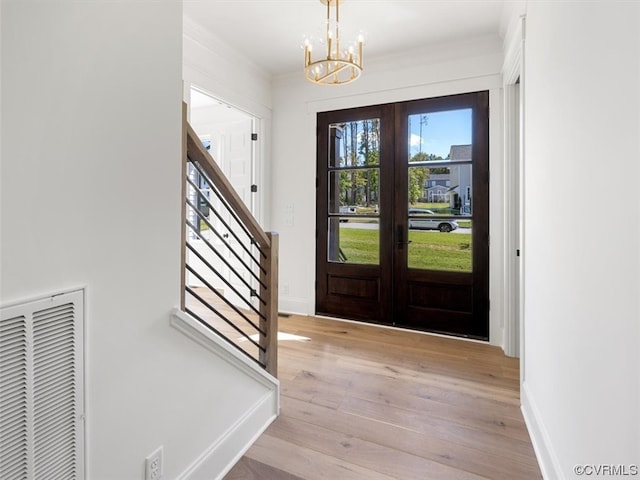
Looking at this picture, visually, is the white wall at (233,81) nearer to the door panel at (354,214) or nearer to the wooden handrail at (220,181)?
the door panel at (354,214)

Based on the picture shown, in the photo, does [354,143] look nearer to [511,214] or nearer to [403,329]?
[511,214]

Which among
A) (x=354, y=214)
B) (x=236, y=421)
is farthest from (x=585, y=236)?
(x=354, y=214)

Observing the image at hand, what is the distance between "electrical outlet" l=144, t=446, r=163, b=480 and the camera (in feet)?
4.00

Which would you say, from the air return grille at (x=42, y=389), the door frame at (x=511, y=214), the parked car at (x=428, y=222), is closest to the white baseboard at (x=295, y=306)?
the parked car at (x=428, y=222)

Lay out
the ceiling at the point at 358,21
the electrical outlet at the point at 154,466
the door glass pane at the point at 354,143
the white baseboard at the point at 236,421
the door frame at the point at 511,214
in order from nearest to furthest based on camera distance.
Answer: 1. the electrical outlet at the point at 154,466
2. the white baseboard at the point at 236,421
3. the ceiling at the point at 358,21
4. the door frame at the point at 511,214
5. the door glass pane at the point at 354,143

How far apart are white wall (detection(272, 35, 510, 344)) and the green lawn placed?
0.26 metres

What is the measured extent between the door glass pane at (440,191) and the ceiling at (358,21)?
26.9 inches

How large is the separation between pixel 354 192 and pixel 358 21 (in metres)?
1.58

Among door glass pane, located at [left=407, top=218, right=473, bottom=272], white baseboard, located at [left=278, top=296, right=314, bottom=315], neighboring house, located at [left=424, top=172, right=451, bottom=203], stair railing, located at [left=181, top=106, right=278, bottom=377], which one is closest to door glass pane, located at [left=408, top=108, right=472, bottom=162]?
neighboring house, located at [left=424, top=172, right=451, bottom=203]

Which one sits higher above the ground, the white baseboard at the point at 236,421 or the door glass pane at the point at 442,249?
the door glass pane at the point at 442,249

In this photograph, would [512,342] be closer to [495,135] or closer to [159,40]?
[495,135]

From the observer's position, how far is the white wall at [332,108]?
3137mm

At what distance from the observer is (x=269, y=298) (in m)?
1.96

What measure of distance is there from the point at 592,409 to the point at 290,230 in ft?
10.7
